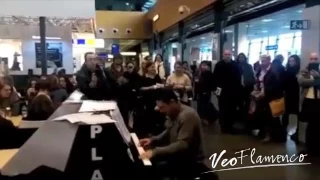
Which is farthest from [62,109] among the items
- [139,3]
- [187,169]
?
[139,3]

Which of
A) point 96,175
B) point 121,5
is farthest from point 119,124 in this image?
point 121,5

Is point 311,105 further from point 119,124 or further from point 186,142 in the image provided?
point 119,124

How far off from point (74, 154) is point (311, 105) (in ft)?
15.8

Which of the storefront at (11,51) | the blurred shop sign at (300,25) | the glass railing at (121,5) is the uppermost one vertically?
the glass railing at (121,5)

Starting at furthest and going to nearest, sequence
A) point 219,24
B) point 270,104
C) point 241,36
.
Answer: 1. point 241,36
2. point 219,24
3. point 270,104

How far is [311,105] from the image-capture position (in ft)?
20.9

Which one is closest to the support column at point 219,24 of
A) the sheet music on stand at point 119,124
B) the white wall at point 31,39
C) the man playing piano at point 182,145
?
the white wall at point 31,39

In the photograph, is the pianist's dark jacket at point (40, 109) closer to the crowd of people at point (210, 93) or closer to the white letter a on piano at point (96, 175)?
the crowd of people at point (210, 93)

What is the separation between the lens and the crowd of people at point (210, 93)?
624 cm

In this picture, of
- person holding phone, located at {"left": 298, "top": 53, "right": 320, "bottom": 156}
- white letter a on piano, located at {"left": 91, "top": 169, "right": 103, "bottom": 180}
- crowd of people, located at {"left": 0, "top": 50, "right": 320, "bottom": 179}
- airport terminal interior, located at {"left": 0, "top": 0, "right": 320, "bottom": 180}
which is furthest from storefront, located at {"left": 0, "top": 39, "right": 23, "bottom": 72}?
white letter a on piano, located at {"left": 91, "top": 169, "right": 103, "bottom": 180}

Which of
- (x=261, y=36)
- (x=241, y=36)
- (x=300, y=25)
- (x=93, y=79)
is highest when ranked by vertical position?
(x=261, y=36)

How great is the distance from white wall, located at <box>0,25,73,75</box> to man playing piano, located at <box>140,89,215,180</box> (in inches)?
340

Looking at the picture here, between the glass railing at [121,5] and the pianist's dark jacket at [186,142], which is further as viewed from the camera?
the glass railing at [121,5]

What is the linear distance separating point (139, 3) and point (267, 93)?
726 inches
